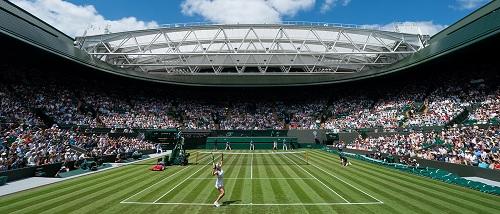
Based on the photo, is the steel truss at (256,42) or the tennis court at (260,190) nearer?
the tennis court at (260,190)

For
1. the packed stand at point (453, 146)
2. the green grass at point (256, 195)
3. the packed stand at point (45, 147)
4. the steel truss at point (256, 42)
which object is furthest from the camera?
the steel truss at point (256, 42)

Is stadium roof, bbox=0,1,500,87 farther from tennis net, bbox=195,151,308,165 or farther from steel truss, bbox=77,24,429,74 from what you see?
tennis net, bbox=195,151,308,165

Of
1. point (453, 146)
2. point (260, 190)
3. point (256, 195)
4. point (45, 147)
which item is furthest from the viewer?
point (453, 146)

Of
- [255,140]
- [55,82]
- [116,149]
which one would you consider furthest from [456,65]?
[55,82]

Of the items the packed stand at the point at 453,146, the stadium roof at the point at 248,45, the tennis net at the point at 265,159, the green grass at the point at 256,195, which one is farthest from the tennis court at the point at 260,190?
the stadium roof at the point at 248,45

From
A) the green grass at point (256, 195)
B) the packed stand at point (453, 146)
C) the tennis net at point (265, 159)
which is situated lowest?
the green grass at point (256, 195)

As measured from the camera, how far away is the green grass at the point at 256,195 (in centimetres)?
1417

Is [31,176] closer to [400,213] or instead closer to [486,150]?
[400,213]

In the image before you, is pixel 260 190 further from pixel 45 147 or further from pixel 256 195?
pixel 45 147

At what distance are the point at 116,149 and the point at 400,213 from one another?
29.2 m

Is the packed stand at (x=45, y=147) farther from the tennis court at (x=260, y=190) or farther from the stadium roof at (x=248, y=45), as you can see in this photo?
the tennis court at (x=260, y=190)

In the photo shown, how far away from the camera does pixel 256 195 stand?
55.6 feet

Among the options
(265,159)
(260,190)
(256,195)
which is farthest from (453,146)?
(256,195)

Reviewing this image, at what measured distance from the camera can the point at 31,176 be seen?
22.7 meters
